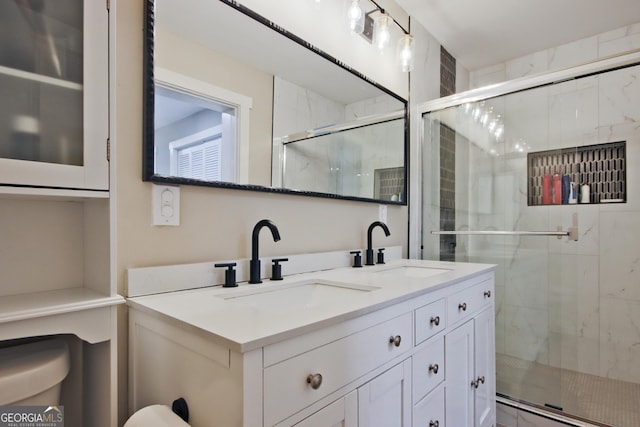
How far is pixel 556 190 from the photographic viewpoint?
238 centimetres

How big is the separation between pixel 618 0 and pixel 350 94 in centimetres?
189

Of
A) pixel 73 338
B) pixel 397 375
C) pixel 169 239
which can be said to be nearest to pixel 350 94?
pixel 169 239

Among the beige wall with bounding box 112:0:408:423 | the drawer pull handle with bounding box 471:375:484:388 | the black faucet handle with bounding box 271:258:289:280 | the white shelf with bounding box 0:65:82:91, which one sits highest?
the white shelf with bounding box 0:65:82:91

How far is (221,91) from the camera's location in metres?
1.23

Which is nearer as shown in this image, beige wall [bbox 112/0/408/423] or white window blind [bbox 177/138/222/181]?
beige wall [bbox 112/0/408/423]

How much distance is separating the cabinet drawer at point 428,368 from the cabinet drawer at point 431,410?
26 mm

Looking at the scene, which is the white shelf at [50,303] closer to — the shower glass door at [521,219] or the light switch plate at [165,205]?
the light switch plate at [165,205]

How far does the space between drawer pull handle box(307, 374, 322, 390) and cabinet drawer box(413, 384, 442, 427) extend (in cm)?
51

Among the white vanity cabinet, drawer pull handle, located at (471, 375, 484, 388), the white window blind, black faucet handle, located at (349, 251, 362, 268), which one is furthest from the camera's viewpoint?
black faucet handle, located at (349, 251, 362, 268)

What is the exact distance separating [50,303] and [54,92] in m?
0.45

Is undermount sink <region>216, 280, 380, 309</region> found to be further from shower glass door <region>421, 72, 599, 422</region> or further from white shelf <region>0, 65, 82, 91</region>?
shower glass door <region>421, 72, 599, 422</region>

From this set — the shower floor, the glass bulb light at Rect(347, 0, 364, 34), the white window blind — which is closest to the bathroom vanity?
the white window blind

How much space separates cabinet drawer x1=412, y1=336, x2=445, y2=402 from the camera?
1.13 m

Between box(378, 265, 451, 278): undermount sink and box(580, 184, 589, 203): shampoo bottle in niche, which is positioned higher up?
box(580, 184, 589, 203): shampoo bottle in niche
